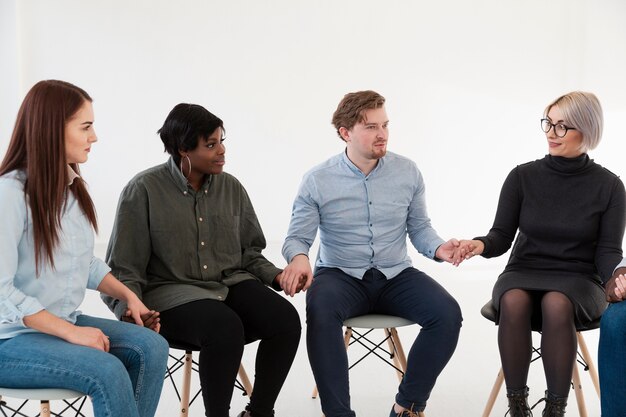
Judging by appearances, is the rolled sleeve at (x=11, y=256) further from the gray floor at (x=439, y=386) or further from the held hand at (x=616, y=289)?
the held hand at (x=616, y=289)

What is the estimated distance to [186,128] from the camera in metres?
2.84

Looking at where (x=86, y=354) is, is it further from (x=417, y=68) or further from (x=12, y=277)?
(x=417, y=68)

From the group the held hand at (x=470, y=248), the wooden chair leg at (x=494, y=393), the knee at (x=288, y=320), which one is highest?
the held hand at (x=470, y=248)

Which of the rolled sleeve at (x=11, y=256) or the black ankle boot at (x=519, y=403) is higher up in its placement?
the rolled sleeve at (x=11, y=256)

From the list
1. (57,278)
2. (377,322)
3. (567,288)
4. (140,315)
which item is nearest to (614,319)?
(567,288)

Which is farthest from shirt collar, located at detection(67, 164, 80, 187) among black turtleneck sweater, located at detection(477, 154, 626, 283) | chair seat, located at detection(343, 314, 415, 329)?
black turtleneck sweater, located at detection(477, 154, 626, 283)

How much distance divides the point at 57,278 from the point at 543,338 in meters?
1.63

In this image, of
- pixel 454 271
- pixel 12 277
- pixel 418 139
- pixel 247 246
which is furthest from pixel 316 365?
pixel 418 139

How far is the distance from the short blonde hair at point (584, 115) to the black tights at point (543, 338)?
2.12ft

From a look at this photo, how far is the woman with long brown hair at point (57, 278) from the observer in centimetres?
202

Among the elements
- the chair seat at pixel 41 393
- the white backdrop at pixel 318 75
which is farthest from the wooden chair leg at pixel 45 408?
the white backdrop at pixel 318 75

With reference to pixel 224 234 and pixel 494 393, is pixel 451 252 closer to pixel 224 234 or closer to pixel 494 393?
pixel 494 393

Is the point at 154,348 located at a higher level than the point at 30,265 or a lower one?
lower

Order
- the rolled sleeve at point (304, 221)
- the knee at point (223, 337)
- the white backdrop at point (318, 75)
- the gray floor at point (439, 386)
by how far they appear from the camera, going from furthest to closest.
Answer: the white backdrop at point (318, 75), the gray floor at point (439, 386), the rolled sleeve at point (304, 221), the knee at point (223, 337)
